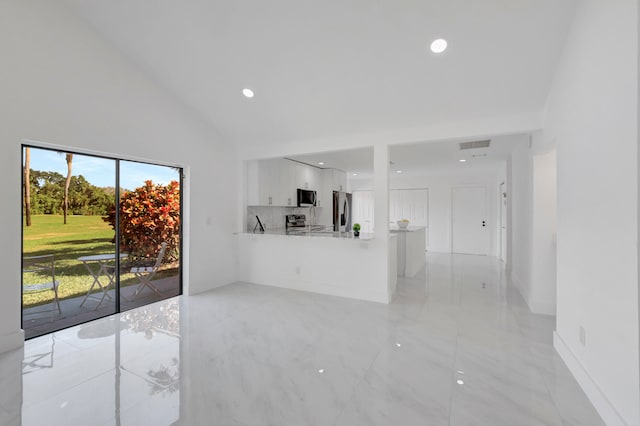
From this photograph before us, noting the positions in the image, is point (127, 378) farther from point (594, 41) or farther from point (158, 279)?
point (594, 41)

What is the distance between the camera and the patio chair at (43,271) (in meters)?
3.05

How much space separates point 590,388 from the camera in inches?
80.4

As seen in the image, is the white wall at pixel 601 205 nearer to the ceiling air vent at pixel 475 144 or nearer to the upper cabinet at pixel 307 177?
the ceiling air vent at pixel 475 144

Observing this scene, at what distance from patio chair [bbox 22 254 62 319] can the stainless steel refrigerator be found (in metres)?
5.81

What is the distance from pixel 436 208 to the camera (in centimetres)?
923

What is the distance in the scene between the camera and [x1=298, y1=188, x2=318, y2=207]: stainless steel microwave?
675 centimetres

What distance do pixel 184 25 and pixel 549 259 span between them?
16.2ft

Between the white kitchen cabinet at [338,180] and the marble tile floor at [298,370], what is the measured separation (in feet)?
14.7

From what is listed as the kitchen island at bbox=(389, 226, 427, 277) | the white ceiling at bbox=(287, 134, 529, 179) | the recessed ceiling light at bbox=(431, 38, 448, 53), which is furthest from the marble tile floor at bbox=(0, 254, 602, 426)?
the recessed ceiling light at bbox=(431, 38, 448, 53)

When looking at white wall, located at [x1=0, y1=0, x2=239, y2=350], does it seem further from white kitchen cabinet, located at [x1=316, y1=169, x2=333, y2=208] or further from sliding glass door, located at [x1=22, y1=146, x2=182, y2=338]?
white kitchen cabinet, located at [x1=316, y1=169, x2=333, y2=208]

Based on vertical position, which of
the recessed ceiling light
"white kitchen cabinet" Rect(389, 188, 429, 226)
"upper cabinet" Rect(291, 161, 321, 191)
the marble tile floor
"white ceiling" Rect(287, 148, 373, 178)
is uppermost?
the recessed ceiling light

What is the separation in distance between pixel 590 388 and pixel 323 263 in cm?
320

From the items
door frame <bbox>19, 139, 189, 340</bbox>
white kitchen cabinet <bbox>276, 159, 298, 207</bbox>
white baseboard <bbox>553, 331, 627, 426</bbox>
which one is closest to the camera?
white baseboard <bbox>553, 331, 627, 426</bbox>

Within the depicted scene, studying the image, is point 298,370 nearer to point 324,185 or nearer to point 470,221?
point 324,185
